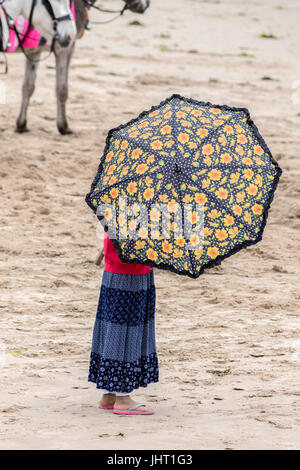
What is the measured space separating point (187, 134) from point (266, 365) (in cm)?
160

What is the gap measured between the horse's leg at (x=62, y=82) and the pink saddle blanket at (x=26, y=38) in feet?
2.04

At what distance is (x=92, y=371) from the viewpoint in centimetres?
418

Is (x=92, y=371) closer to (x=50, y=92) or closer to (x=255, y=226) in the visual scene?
(x=255, y=226)

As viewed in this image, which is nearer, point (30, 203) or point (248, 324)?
point (248, 324)

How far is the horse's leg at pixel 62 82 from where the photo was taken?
984 centimetres

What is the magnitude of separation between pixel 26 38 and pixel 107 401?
224 inches

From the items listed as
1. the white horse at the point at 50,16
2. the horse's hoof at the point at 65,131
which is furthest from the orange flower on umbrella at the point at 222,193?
the horse's hoof at the point at 65,131

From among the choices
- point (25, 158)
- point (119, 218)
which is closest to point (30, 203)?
point (25, 158)

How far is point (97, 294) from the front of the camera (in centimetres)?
612

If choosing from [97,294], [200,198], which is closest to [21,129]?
[97,294]

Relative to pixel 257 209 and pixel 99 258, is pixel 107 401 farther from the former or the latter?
pixel 99 258

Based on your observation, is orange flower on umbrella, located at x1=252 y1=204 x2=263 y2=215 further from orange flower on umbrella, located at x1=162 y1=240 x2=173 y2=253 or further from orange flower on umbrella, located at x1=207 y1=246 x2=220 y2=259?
orange flower on umbrella, located at x1=162 y1=240 x2=173 y2=253

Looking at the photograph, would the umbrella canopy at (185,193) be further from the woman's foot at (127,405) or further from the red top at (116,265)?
the woman's foot at (127,405)

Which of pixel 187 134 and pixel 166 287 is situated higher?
pixel 187 134
